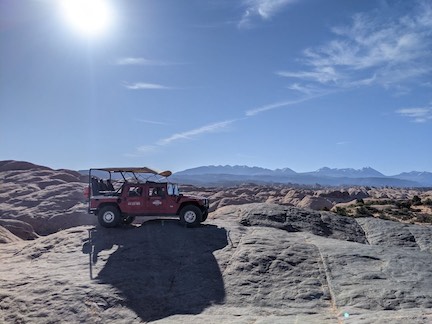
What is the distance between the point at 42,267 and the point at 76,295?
3014mm

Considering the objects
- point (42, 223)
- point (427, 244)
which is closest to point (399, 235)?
point (427, 244)

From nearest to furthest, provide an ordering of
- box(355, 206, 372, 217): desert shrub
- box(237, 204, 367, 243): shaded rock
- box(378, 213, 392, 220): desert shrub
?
box(237, 204, 367, 243): shaded rock
box(378, 213, 392, 220): desert shrub
box(355, 206, 372, 217): desert shrub

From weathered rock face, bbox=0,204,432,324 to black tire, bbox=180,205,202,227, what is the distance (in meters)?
0.38

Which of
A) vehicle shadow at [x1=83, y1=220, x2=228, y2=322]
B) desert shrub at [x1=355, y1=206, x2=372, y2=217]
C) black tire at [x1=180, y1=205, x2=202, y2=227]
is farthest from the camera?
desert shrub at [x1=355, y1=206, x2=372, y2=217]

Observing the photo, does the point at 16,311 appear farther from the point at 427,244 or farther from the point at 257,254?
the point at 427,244

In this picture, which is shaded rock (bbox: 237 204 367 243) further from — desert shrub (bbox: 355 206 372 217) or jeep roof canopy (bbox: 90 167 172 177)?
desert shrub (bbox: 355 206 372 217)

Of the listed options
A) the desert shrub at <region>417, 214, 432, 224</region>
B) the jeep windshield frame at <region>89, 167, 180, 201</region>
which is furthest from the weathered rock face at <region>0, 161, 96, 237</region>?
the desert shrub at <region>417, 214, 432, 224</region>

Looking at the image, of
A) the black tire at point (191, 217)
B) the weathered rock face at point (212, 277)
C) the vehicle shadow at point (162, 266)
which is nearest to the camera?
the weathered rock face at point (212, 277)

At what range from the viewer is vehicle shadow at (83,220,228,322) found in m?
11.5

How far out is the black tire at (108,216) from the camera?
54.7 ft

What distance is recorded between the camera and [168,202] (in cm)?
1686

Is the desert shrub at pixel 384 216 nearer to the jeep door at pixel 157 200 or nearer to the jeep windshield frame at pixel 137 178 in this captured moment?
the jeep windshield frame at pixel 137 178

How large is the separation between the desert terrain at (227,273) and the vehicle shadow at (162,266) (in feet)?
0.11

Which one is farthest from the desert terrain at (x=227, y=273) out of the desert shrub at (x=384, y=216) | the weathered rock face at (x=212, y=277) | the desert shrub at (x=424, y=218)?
the desert shrub at (x=424, y=218)
